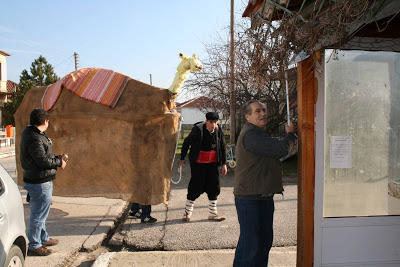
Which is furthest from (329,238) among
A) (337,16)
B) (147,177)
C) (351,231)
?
(147,177)

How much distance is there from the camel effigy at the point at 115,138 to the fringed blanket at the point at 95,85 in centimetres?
2

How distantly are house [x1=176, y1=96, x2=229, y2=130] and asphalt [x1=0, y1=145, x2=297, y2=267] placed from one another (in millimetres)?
2508

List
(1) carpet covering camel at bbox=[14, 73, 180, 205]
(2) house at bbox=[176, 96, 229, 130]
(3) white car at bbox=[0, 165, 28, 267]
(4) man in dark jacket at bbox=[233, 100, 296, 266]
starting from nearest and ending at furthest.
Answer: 1. (3) white car at bbox=[0, 165, 28, 267]
2. (4) man in dark jacket at bbox=[233, 100, 296, 266]
3. (1) carpet covering camel at bbox=[14, 73, 180, 205]
4. (2) house at bbox=[176, 96, 229, 130]

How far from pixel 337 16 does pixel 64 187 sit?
5.08 m

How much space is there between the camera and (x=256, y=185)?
326 centimetres

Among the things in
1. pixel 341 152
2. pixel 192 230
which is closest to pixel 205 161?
pixel 192 230

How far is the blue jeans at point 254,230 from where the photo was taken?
10.8ft

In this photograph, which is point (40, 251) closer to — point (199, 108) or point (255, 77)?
point (255, 77)

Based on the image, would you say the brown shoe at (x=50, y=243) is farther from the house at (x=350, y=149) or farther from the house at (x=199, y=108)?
the house at (x=199, y=108)

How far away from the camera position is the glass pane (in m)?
3.38

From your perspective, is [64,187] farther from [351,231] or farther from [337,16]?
[337,16]

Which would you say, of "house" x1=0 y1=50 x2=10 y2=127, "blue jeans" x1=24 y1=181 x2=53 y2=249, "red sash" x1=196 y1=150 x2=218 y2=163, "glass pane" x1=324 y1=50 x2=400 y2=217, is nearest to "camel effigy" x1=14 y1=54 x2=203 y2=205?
"red sash" x1=196 y1=150 x2=218 y2=163

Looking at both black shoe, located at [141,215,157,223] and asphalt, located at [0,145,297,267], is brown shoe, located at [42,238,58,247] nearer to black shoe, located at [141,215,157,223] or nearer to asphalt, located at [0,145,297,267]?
asphalt, located at [0,145,297,267]

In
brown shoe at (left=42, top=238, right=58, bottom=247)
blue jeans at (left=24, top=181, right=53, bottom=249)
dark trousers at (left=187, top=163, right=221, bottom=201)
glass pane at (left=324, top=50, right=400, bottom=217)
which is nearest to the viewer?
glass pane at (left=324, top=50, right=400, bottom=217)
